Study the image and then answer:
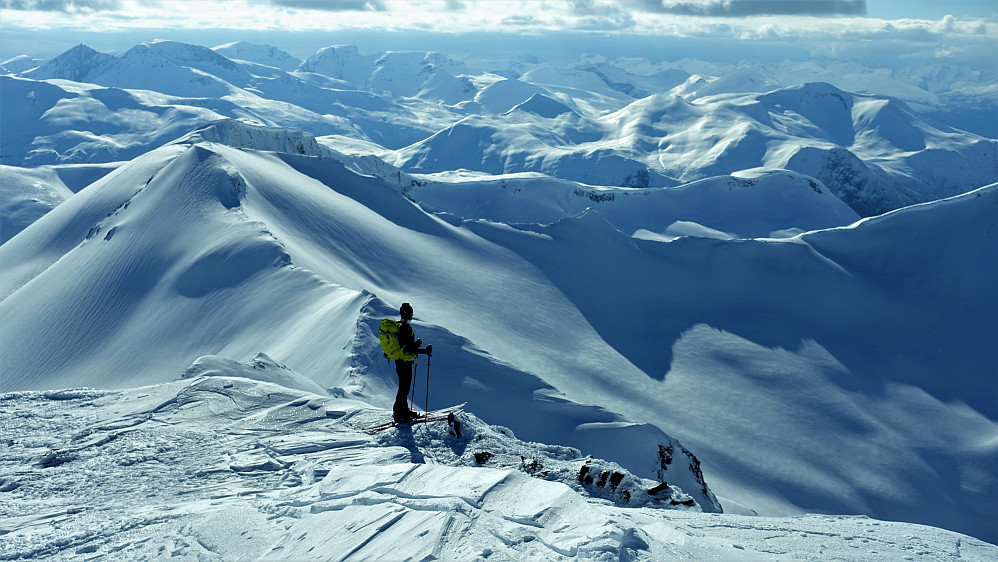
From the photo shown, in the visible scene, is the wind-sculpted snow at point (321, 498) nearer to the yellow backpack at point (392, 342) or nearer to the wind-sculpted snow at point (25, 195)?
the yellow backpack at point (392, 342)

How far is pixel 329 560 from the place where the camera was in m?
8.87

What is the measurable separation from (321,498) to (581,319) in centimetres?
4609

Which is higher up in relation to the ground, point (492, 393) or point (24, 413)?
point (24, 413)

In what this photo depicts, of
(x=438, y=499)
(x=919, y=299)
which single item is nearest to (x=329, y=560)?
(x=438, y=499)

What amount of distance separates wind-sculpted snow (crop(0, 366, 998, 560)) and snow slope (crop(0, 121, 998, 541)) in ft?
32.8

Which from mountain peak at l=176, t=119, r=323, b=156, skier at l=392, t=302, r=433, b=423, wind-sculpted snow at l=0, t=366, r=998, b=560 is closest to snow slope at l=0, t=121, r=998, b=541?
wind-sculpted snow at l=0, t=366, r=998, b=560

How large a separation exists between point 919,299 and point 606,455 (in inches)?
2038

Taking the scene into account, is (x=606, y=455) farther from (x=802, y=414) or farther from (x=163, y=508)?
(x=802, y=414)

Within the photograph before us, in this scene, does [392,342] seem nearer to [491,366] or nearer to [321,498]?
[321,498]

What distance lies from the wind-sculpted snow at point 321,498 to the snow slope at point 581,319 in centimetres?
999

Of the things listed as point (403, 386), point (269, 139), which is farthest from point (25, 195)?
point (403, 386)

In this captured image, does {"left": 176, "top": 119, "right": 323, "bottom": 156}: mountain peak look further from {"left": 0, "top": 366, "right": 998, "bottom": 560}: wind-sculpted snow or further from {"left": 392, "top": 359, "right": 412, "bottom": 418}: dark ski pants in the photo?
{"left": 392, "top": 359, "right": 412, "bottom": 418}: dark ski pants

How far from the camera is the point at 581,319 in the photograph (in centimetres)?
5572

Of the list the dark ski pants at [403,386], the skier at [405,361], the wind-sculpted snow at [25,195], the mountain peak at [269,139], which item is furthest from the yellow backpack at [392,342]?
the wind-sculpted snow at [25,195]
